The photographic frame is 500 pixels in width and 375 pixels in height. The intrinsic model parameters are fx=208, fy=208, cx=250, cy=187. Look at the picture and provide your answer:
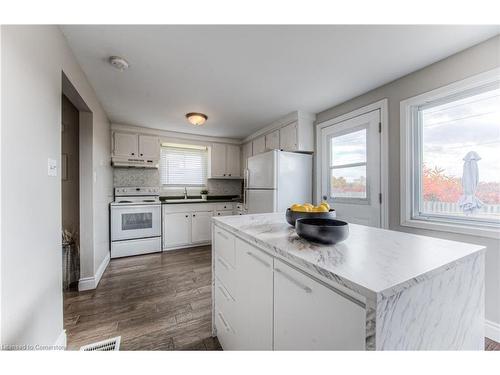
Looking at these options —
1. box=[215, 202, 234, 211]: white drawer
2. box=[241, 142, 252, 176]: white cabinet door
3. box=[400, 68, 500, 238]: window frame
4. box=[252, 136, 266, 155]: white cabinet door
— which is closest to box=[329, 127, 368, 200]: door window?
box=[400, 68, 500, 238]: window frame

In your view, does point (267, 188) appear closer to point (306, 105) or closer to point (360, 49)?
point (306, 105)

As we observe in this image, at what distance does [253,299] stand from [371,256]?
61 centimetres

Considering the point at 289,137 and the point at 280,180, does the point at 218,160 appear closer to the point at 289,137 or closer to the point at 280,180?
the point at 289,137

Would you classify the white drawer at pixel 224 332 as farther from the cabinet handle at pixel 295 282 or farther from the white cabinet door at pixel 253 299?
the cabinet handle at pixel 295 282

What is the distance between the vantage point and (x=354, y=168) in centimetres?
272

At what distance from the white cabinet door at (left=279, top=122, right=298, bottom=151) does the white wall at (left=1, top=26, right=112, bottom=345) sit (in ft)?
8.66

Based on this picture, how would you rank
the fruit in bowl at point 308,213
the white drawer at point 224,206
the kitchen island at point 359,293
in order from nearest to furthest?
the kitchen island at point 359,293, the fruit in bowl at point 308,213, the white drawer at point 224,206

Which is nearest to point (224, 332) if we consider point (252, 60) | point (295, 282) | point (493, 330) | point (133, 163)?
point (295, 282)

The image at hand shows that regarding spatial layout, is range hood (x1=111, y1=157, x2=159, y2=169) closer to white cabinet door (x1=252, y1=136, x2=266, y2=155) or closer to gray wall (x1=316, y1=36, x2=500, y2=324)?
white cabinet door (x1=252, y1=136, x2=266, y2=155)

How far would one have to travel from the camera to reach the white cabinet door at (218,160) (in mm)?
4555

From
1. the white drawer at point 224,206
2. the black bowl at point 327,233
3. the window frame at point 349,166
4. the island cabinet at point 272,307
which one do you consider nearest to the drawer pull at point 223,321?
the island cabinet at point 272,307

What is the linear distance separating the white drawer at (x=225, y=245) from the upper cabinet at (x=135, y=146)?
3.00m

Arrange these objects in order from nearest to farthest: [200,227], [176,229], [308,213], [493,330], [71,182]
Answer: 1. [308,213]
2. [493,330]
3. [71,182]
4. [176,229]
5. [200,227]

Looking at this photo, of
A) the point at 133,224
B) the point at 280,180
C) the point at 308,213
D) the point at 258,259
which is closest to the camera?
the point at 258,259
